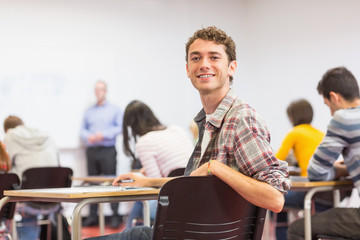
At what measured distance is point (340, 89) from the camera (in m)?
3.16

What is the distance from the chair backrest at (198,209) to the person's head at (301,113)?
2.67 metres

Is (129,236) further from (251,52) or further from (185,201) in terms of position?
(251,52)

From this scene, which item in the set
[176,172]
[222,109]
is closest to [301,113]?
[176,172]

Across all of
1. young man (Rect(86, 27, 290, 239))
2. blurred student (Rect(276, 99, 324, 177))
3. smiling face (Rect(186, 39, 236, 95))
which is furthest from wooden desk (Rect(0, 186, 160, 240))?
blurred student (Rect(276, 99, 324, 177))

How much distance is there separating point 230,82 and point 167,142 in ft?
5.38

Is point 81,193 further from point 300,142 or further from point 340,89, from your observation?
point 300,142

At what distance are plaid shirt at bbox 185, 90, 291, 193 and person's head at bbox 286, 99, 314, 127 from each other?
2488mm

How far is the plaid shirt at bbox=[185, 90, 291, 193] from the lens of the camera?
165cm

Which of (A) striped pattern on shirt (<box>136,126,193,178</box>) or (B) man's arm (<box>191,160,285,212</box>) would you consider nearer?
(B) man's arm (<box>191,160,285,212</box>)

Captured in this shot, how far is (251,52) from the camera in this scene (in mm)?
8273

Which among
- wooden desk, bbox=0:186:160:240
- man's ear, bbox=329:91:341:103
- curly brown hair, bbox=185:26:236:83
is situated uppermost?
curly brown hair, bbox=185:26:236:83

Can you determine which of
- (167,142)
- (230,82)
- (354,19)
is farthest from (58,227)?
(354,19)

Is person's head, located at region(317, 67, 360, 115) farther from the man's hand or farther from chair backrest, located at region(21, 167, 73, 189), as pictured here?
chair backrest, located at region(21, 167, 73, 189)

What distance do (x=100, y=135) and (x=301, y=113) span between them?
132 inches
